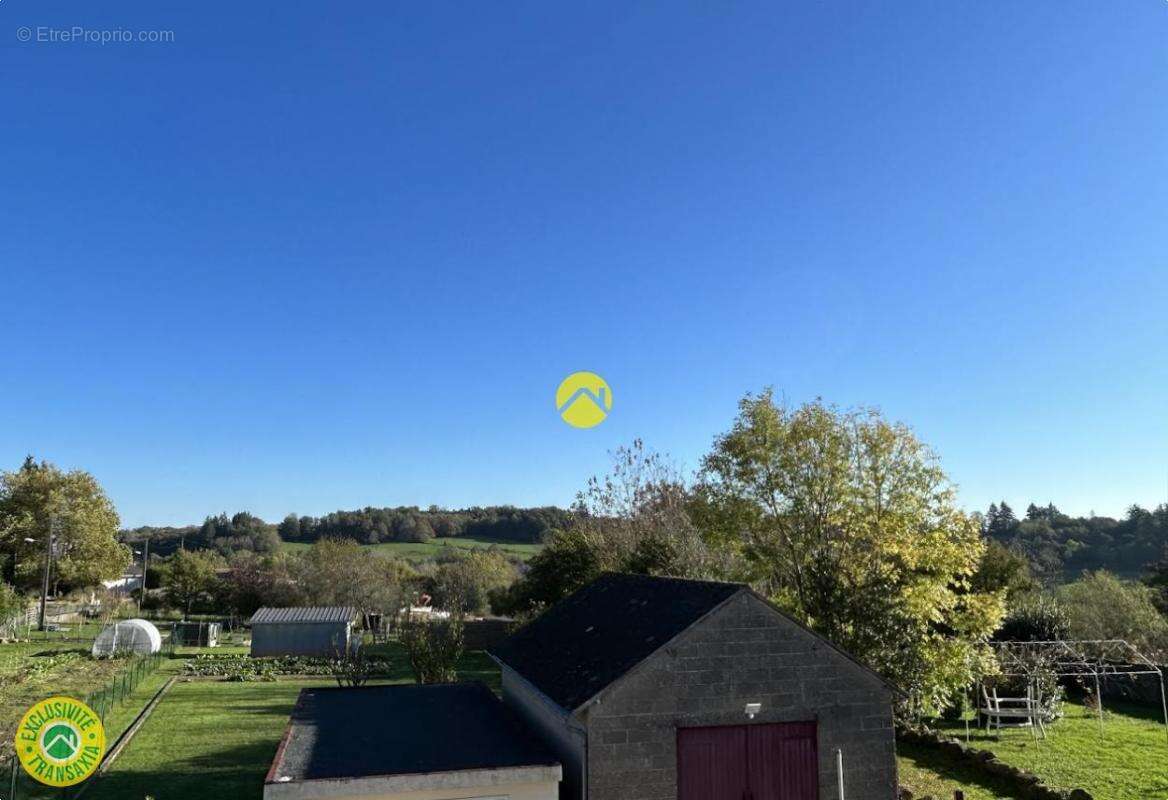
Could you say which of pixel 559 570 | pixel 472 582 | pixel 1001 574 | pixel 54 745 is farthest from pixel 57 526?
pixel 1001 574

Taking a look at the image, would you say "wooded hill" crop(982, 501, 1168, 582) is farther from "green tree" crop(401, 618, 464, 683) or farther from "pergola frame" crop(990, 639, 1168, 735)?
"green tree" crop(401, 618, 464, 683)

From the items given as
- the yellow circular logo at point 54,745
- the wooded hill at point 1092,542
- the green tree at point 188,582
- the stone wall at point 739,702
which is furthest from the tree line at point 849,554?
the green tree at point 188,582

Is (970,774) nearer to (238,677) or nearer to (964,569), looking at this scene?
(964,569)

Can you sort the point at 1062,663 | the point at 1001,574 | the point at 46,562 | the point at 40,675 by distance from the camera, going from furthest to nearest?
1. the point at 46,562
2. the point at 1001,574
3. the point at 40,675
4. the point at 1062,663

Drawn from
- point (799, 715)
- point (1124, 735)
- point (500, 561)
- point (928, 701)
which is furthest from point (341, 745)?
point (500, 561)

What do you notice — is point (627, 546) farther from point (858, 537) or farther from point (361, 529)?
point (361, 529)
